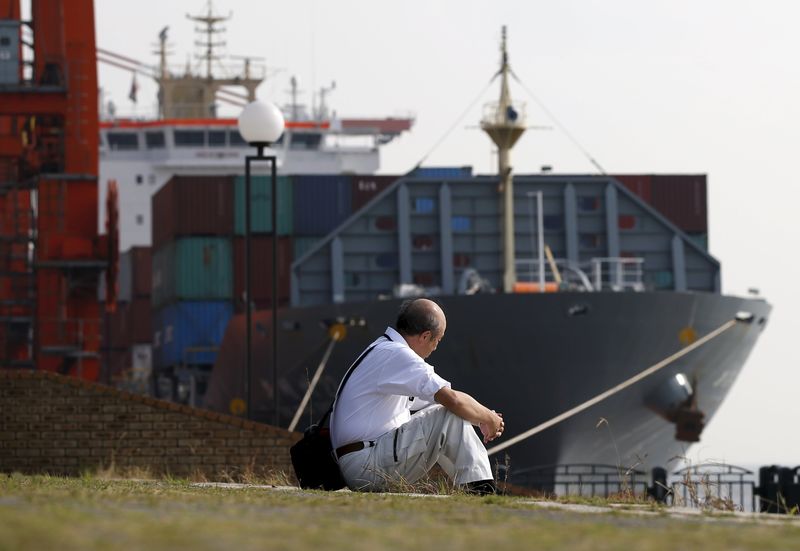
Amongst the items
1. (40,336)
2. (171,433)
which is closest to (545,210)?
(40,336)

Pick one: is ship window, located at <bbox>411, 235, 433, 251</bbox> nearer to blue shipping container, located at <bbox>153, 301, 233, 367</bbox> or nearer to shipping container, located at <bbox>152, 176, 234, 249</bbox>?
blue shipping container, located at <bbox>153, 301, 233, 367</bbox>

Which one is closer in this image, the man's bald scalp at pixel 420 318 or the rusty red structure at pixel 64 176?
the man's bald scalp at pixel 420 318

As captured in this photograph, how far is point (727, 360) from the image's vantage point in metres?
25.3

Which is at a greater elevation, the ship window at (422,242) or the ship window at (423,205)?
the ship window at (423,205)

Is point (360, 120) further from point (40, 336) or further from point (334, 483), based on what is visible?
point (334, 483)

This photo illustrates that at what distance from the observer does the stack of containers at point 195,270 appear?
2945cm

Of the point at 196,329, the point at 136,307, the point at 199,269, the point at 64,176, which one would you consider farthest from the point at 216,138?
the point at 64,176

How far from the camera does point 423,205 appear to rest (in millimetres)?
27016

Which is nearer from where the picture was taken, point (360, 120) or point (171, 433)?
point (171, 433)

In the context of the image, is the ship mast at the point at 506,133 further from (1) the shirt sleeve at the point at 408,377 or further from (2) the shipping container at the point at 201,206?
(1) the shirt sleeve at the point at 408,377

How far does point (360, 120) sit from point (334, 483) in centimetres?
4236

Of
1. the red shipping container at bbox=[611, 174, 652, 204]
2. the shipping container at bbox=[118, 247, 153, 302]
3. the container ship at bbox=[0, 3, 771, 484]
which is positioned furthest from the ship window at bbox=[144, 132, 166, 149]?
the red shipping container at bbox=[611, 174, 652, 204]

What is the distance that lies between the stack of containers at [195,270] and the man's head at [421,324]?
21789 mm

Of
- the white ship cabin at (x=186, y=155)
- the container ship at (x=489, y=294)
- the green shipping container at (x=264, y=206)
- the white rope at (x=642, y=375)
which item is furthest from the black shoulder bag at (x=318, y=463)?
the white ship cabin at (x=186, y=155)
